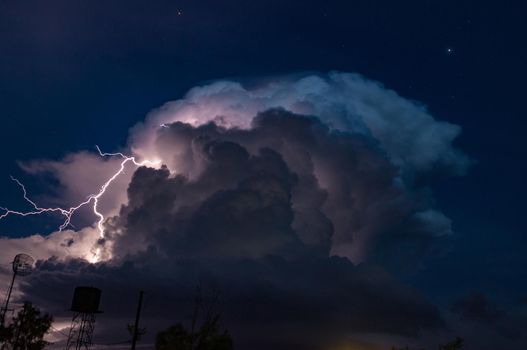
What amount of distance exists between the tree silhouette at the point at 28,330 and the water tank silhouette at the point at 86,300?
237 inches

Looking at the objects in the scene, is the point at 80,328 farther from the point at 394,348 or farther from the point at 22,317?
the point at 394,348

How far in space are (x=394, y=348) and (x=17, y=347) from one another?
149 ft

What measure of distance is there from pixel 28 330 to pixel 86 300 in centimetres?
907

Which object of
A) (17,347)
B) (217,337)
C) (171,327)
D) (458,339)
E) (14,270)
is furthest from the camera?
(14,270)

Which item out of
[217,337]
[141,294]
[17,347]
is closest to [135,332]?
[141,294]

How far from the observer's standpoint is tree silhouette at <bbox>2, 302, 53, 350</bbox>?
66.0 metres

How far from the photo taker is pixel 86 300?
74188 millimetres

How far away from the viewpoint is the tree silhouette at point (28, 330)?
66000 millimetres

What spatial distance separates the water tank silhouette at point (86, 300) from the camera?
73875mm

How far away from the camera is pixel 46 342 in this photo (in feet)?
221

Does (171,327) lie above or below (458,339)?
below

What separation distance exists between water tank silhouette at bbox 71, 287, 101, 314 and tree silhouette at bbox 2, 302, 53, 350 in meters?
6.03

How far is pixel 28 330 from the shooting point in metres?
66.6

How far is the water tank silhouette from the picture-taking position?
73875 mm
